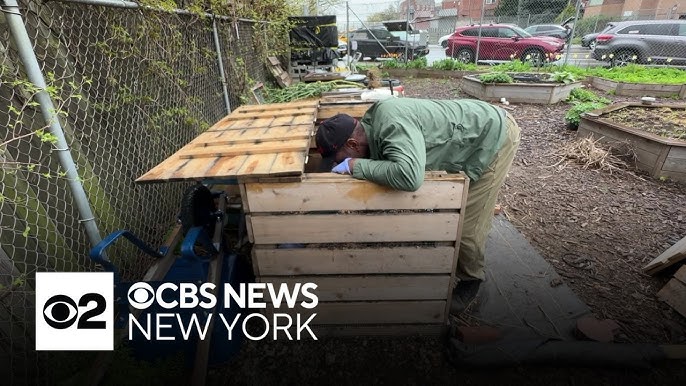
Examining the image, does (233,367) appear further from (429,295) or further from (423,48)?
(423,48)

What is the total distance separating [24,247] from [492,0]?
38.4 meters

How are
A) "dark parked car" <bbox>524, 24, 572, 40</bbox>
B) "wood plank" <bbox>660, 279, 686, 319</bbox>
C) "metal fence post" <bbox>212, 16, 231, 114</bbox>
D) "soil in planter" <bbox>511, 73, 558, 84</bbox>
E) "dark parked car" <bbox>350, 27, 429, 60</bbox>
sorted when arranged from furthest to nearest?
1. "dark parked car" <bbox>524, 24, 572, 40</bbox>
2. "dark parked car" <bbox>350, 27, 429, 60</bbox>
3. "soil in planter" <bbox>511, 73, 558, 84</bbox>
4. "metal fence post" <bbox>212, 16, 231, 114</bbox>
5. "wood plank" <bbox>660, 279, 686, 319</bbox>

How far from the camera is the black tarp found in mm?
7969

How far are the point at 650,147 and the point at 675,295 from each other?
9.28 feet

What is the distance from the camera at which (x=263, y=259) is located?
6.66ft

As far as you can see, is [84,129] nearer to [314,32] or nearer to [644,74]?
[314,32]

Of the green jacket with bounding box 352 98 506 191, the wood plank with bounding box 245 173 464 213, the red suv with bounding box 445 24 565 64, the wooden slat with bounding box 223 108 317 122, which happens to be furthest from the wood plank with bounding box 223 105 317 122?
the red suv with bounding box 445 24 565 64

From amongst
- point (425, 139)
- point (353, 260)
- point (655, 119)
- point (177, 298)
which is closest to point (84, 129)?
point (177, 298)

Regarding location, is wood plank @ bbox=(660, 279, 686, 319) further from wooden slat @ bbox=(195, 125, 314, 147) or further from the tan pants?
wooden slat @ bbox=(195, 125, 314, 147)

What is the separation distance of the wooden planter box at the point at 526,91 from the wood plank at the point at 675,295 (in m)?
6.70

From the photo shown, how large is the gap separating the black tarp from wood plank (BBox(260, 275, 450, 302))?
723cm

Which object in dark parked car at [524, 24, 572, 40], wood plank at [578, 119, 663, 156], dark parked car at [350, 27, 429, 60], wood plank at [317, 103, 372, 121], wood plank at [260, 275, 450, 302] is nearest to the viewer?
wood plank at [260, 275, 450, 302]

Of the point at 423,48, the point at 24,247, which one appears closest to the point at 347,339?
the point at 24,247

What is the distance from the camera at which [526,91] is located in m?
8.23
